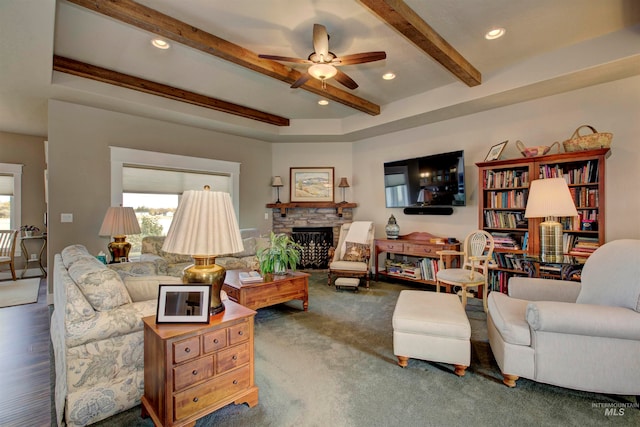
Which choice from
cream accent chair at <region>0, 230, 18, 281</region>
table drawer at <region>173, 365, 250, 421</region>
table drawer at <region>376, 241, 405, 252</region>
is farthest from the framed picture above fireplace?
cream accent chair at <region>0, 230, 18, 281</region>

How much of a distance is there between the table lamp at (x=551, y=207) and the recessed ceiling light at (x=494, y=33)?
58.7 inches

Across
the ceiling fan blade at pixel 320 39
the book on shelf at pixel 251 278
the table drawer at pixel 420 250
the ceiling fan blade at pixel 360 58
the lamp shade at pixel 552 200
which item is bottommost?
the book on shelf at pixel 251 278

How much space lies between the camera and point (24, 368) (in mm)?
2322

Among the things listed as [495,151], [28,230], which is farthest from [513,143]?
[28,230]

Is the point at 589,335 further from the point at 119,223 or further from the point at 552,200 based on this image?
the point at 119,223

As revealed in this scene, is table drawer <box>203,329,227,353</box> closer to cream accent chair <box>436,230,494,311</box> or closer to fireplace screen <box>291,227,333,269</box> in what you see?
cream accent chair <box>436,230,494,311</box>

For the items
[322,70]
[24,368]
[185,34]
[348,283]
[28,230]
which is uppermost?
[185,34]

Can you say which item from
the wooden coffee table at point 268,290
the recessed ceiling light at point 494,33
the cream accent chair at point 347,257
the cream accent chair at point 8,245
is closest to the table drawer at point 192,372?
the wooden coffee table at point 268,290

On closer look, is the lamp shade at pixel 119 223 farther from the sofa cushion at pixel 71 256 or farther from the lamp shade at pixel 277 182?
the lamp shade at pixel 277 182

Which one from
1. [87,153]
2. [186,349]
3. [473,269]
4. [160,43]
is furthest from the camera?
[87,153]

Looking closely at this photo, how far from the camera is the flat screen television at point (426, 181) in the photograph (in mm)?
4359

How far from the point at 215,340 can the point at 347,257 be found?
3.48m

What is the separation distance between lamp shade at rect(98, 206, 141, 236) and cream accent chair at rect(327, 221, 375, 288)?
2.75 m

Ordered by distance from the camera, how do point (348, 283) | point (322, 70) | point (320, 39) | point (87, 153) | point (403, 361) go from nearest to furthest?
point (403, 361) < point (320, 39) < point (322, 70) < point (87, 153) < point (348, 283)
